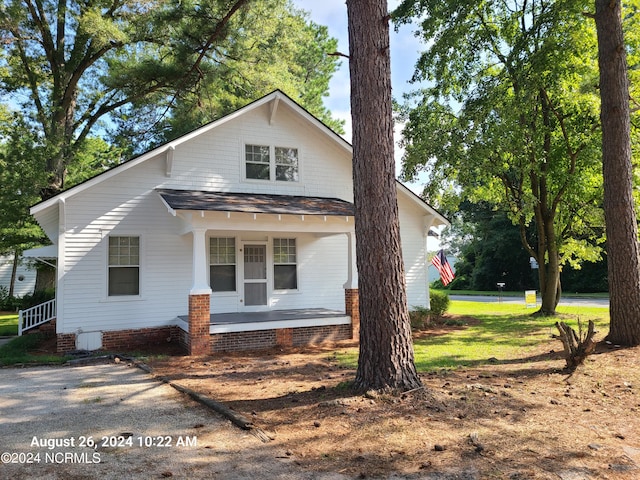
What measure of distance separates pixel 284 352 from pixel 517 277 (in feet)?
111

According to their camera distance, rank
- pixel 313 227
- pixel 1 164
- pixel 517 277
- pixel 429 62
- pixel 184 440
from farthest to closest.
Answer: pixel 517 277, pixel 1 164, pixel 429 62, pixel 313 227, pixel 184 440

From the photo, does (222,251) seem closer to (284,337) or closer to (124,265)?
(124,265)

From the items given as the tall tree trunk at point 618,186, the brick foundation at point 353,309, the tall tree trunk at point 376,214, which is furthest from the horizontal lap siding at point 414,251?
the tall tree trunk at point 376,214

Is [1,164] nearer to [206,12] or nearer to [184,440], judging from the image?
[206,12]

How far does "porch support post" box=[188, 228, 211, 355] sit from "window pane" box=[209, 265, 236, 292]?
6.68 ft

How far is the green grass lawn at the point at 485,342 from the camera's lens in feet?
29.3

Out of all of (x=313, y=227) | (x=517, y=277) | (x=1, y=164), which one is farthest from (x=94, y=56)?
(x=517, y=277)

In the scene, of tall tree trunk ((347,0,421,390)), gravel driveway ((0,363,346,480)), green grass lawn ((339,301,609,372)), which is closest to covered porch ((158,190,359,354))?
green grass lawn ((339,301,609,372))

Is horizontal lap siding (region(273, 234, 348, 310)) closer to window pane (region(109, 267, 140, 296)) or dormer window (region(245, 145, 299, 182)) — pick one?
dormer window (region(245, 145, 299, 182))

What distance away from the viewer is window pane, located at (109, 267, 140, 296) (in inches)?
452

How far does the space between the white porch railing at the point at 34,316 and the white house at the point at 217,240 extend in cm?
276

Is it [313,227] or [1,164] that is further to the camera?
[1,164]

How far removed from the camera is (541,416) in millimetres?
5066

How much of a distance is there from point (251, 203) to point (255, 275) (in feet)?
7.96
